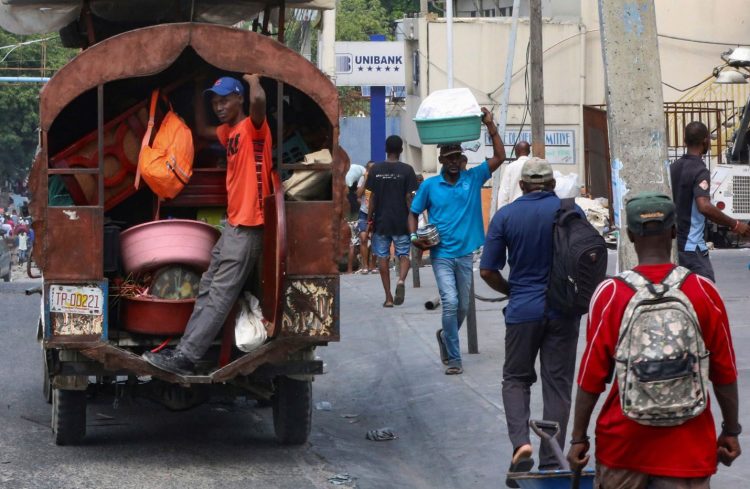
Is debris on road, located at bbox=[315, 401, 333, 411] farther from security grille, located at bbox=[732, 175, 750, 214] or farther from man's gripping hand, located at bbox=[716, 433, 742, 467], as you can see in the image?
security grille, located at bbox=[732, 175, 750, 214]

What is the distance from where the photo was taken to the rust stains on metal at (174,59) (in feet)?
24.9

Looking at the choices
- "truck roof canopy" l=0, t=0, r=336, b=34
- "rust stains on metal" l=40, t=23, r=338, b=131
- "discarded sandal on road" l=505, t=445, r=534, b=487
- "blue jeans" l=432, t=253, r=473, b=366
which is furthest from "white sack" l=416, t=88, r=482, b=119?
"discarded sandal on road" l=505, t=445, r=534, b=487

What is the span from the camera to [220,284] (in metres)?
7.85

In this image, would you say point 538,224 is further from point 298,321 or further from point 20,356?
point 20,356

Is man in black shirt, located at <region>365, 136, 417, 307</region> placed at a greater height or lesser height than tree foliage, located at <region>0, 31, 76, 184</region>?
lesser

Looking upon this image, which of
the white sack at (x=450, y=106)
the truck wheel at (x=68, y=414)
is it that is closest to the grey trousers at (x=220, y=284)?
the truck wheel at (x=68, y=414)

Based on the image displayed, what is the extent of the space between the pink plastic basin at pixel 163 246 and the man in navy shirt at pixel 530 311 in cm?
201

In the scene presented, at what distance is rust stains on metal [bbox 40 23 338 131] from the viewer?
299 inches

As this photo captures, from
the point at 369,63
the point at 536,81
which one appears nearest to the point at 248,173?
the point at 536,81

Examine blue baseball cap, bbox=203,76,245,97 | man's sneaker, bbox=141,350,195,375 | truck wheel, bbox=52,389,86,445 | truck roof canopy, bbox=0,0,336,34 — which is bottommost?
truck wheel, bbox=52,389,86,445

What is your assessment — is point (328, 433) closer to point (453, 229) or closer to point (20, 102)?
point (453, 229)

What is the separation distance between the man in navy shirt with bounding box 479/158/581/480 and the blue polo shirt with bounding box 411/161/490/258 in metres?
3.40

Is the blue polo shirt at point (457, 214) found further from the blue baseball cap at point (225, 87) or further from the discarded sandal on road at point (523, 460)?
the discarded sandal on road at point (523, 460)

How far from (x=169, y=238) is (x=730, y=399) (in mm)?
4331
